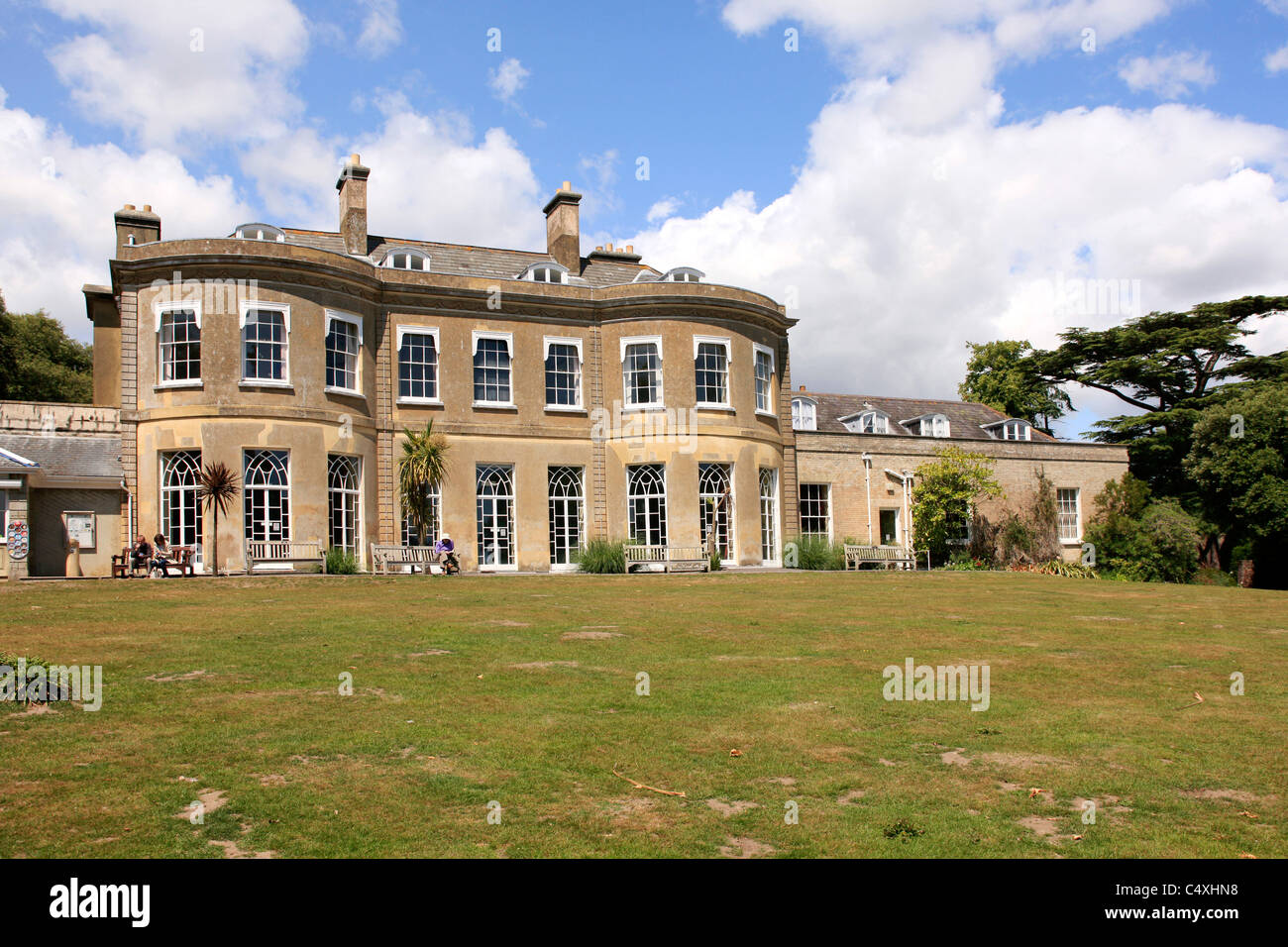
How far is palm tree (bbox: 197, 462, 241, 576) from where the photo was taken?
24.1 m

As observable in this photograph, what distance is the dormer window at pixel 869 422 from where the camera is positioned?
3829 centimetres

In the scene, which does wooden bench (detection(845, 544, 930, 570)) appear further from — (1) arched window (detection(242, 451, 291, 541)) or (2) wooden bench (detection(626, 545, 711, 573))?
(1) arched window (detection(242, 451, 291, 541))

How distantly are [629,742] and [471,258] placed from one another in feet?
89.8

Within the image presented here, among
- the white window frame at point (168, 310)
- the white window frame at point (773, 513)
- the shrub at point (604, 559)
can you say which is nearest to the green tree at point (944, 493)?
the white window frame at point (773, 513)

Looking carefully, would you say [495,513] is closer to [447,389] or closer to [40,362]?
[447,389]

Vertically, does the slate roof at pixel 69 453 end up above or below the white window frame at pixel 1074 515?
above

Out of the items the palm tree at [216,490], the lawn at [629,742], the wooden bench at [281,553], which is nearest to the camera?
the lawn at [629,742]

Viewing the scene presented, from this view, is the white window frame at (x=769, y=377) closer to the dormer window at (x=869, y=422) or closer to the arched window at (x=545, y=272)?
the dormer window at (x=869, y=422)

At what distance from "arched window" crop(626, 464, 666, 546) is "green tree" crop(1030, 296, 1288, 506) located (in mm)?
25139

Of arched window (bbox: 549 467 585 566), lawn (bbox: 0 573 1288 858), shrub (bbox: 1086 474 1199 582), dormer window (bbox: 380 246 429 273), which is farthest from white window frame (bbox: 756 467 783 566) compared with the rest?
lawn (bbox: 0 573 1288 858)

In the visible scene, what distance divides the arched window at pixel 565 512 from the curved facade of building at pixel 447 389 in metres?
0.07

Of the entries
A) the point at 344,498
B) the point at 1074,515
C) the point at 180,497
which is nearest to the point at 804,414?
the point at 1074,515

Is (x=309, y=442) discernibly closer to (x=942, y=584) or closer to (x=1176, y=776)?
(x=942, y=584)

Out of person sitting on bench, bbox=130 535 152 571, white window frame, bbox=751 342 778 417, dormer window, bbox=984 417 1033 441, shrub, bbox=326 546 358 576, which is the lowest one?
shrub, bbox=326 546 358 576
